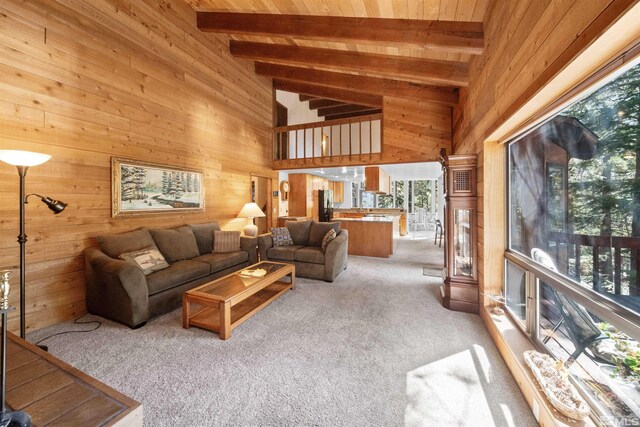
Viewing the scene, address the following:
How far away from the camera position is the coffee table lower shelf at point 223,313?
2301 mm

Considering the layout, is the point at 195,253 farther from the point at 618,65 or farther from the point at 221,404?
the point at 618,65

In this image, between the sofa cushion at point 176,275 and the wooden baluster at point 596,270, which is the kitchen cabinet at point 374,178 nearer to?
the sofa cushion at point 176,275

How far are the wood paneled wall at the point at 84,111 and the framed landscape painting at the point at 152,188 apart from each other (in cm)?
11

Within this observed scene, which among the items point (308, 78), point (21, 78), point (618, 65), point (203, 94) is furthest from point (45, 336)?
point (308, 78)

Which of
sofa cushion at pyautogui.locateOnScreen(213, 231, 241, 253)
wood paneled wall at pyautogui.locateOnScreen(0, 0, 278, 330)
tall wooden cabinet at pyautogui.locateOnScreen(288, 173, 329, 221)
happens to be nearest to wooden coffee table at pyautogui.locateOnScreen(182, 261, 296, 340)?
sofa cushion at pyautogui.locateOnScreen(213, 231, 241, 253)

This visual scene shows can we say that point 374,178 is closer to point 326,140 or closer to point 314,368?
point 326,140

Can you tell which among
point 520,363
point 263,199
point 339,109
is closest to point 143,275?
point 520,363

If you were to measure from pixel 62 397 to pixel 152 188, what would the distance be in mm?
3175

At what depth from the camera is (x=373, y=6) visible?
290cm

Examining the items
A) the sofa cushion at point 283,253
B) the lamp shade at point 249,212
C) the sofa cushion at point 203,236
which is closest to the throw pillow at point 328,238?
the sofa cushion at point 283,253

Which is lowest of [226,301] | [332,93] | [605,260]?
[226,301]

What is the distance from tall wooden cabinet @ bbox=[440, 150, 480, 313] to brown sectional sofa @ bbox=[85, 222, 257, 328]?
3.05 m

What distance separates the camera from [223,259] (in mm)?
3688

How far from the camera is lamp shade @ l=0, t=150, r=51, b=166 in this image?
1817 mm
